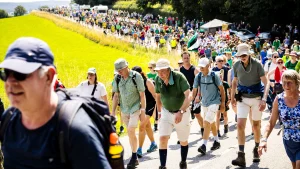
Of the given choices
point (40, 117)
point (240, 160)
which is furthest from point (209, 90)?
point (40, 117)

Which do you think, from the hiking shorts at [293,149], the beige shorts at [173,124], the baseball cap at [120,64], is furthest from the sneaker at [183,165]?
the hiking shorts at [293,149]

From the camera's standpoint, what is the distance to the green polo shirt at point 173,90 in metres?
6.89

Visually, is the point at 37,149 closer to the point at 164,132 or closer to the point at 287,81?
the point at 287,81

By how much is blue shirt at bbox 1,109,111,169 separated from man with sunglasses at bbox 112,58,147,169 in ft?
16.8

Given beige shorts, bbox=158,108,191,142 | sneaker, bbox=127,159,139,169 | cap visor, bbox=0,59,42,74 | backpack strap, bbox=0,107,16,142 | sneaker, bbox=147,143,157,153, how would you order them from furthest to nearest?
sneaker, bbox=147,143,157,153 < sneaker, bbox=127,159,139,169 < beige shorts, bbox=158,108,191,142 < backpack strap, bbox=0,107,16,142 < cap visor, bbox=0,59,42,74

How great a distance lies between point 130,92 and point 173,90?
3.18 ft

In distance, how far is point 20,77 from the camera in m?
2.09

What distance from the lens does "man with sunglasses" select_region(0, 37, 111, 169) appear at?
6.81 ft

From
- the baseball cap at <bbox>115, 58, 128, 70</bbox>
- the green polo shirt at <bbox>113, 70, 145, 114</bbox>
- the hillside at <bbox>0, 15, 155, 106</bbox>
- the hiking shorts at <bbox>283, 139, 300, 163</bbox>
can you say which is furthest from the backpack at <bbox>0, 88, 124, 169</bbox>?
the hillside at <bbox>0, 15, 155, 106</bbox>

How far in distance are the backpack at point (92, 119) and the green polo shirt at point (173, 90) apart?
14.8 ft

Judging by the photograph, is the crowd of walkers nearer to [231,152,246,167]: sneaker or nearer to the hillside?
[231,152,246,167]: sneaker

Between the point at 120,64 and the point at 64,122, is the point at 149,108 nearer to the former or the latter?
the point at 120,64

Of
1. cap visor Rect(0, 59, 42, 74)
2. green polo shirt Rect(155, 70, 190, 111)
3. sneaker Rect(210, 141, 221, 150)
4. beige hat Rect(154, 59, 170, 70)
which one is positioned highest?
cap visor Rect(0, 59, 42, 74)

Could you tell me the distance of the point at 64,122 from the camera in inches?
83.2
